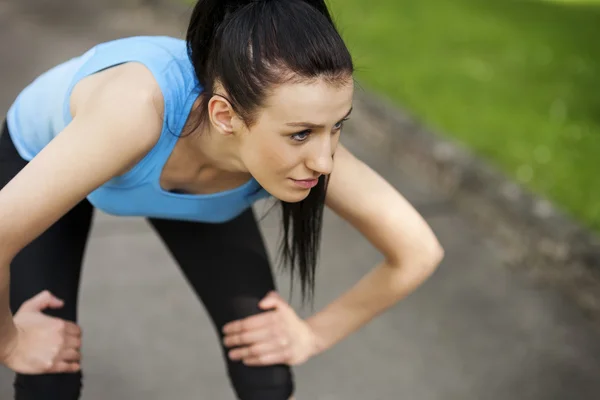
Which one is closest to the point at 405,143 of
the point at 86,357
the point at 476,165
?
the point at 476,165

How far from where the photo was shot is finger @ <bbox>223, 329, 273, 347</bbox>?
1.97 m

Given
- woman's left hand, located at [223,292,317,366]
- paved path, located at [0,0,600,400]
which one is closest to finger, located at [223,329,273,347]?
woman's left hand, located at [223,292,317,366]

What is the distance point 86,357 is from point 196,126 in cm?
146

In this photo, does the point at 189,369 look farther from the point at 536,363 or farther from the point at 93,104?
the point at 93,104

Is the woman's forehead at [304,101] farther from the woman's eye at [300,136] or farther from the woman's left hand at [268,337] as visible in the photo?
the woman's left hand at [268,337]

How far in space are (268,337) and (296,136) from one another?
617 mm

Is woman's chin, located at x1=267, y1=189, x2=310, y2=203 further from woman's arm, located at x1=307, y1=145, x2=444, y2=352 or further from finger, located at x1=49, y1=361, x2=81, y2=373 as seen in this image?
finger, located at x1=49, y1=361, x2=81, y2=373

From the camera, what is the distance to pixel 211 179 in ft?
6.16

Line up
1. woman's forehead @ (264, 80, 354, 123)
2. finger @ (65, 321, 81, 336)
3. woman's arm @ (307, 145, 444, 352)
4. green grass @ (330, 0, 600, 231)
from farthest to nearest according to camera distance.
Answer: green grass @ (330, 0, 600, 231)
finger @ (65, 321, 81, 336)
woman's arm @ (307, 145, 444, 352)
woman's forehead @ (264, 80, 354, 123)

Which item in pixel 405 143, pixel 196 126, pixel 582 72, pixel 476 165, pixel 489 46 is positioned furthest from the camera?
pixel 489 46

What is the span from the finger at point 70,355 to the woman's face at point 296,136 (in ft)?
2.00

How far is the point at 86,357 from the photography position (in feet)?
9.45

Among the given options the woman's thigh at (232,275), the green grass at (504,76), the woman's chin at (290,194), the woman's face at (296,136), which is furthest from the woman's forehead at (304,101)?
the green grass at (504,76)

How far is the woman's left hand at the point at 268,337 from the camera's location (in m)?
1.97
